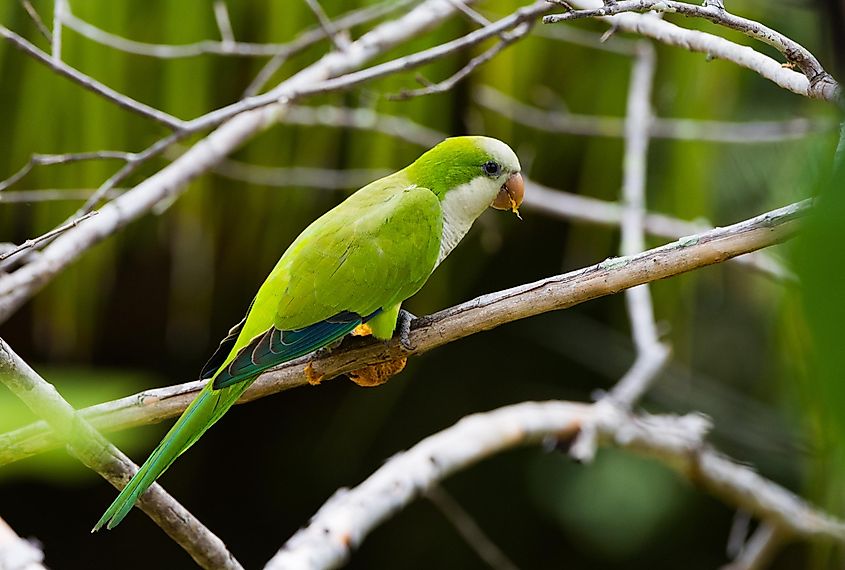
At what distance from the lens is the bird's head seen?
1097mm

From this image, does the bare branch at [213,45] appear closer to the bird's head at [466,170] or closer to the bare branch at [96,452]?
the bird's head at [466,170]

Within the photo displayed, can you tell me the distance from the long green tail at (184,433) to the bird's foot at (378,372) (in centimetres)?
17

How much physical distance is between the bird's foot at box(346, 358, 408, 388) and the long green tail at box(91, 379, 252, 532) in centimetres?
17

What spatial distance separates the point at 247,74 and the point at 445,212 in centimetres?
82

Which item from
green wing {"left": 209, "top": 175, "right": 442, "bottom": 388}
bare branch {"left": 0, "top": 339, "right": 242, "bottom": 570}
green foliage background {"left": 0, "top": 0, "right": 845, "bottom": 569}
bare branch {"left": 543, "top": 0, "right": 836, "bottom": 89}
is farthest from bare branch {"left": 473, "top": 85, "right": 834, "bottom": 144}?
bare branch {"left": 0, "top": 339, "right": 242, "bottom": 570}

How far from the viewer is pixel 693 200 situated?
5.84 feet

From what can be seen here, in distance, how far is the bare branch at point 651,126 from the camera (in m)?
1.64

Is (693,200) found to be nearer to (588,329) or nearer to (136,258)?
(588,329)

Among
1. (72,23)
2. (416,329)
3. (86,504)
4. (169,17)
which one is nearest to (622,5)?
(416,329)

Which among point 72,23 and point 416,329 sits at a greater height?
point 72,23

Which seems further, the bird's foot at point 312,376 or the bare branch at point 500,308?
the bird's foot at point 312,376

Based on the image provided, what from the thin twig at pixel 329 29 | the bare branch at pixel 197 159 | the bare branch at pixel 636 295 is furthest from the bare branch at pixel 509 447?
the thin twig at pixel 329 29

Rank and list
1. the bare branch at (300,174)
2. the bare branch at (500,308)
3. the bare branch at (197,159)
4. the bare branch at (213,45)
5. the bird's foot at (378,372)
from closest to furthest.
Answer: the bare branch at (500,308) < the bird's foot at (378,372) < the bare branch at (197,159) < the bare branch at (213,45) < the bare branch at (300,174)

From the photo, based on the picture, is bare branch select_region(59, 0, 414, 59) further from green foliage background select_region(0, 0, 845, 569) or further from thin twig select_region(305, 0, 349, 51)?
green foliage background select_region(0, 0, 845, 569)
